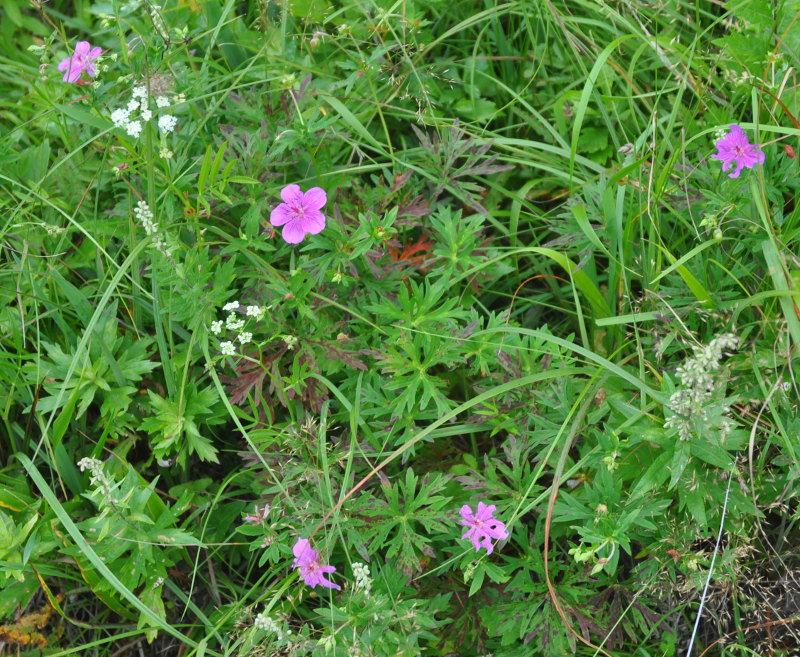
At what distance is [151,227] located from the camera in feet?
6.54

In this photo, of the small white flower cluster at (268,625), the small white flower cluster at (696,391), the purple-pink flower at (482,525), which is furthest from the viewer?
the purple-pink flower at (482,525)

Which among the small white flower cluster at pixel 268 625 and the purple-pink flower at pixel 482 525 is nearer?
the small white flower cluster at pixel 268 625

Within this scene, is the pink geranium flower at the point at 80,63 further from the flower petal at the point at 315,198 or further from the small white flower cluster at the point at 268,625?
the small white flower cluster at the point at 268,625

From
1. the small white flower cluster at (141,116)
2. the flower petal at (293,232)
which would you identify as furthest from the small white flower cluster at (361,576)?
the small white flower cluster at (141,116)

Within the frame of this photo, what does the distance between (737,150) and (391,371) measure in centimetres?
117

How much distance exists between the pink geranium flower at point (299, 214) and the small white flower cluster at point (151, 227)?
33cm

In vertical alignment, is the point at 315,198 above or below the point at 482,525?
above

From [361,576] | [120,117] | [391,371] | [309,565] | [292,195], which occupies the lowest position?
[309,565]

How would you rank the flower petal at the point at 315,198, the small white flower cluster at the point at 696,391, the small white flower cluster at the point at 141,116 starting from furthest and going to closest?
the flower petal at the point at 315,198 → the small white flower cluster at the point at 141,116 → the small white flower cluster at the point at 696,391

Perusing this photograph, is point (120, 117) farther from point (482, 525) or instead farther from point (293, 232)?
point (482, 525)

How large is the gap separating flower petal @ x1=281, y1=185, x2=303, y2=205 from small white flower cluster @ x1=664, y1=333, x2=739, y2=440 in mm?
1175

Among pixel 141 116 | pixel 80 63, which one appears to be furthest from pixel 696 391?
pixel 80 63

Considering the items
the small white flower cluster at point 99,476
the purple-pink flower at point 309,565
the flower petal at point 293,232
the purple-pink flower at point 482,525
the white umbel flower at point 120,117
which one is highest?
the white umbel flower at point 120,117

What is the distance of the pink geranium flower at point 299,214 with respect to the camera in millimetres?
2236
